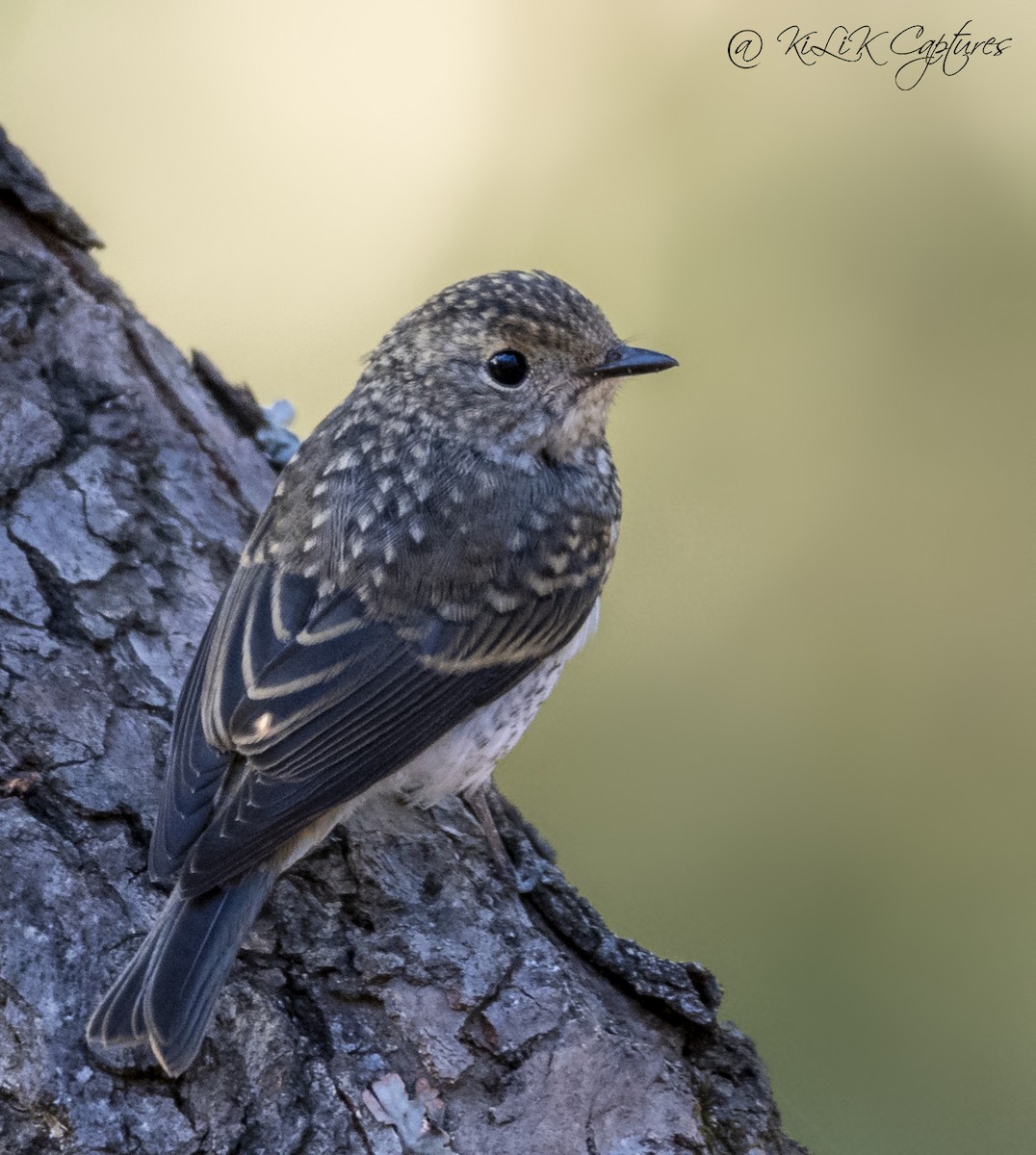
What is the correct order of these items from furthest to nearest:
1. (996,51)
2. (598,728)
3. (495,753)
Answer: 1. (996,51)
2. (598,728)
3. (495,753)

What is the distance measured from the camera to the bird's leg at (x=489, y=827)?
3037 millimetres

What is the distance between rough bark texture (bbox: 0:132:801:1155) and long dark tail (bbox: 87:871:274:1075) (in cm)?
8

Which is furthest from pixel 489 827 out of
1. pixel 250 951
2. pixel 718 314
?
pixel 718 314

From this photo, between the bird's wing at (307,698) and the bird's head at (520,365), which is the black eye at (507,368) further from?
the bird's wing at (307,698)

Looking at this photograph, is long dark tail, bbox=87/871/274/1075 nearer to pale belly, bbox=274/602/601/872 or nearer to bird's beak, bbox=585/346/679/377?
pale belly, bbox=274/602/601/872

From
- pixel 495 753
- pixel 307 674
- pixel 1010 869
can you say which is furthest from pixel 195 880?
pixel 1010 869

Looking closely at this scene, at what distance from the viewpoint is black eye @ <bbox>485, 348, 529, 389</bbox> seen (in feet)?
11.7

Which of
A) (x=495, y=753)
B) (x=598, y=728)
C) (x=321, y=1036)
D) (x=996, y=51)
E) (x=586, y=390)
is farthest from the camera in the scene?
(x=996, y=51)

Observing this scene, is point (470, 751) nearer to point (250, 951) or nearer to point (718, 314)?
point (250, 951)

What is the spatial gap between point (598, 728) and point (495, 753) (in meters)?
2.09

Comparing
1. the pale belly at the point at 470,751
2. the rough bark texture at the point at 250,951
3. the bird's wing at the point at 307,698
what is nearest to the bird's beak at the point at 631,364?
the bird's wing at the point at 307,698

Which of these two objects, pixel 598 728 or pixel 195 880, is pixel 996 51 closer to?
pixel 598 728

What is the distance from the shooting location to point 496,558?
3332 mm

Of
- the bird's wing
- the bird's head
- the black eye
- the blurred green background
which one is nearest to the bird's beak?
the bird's head
